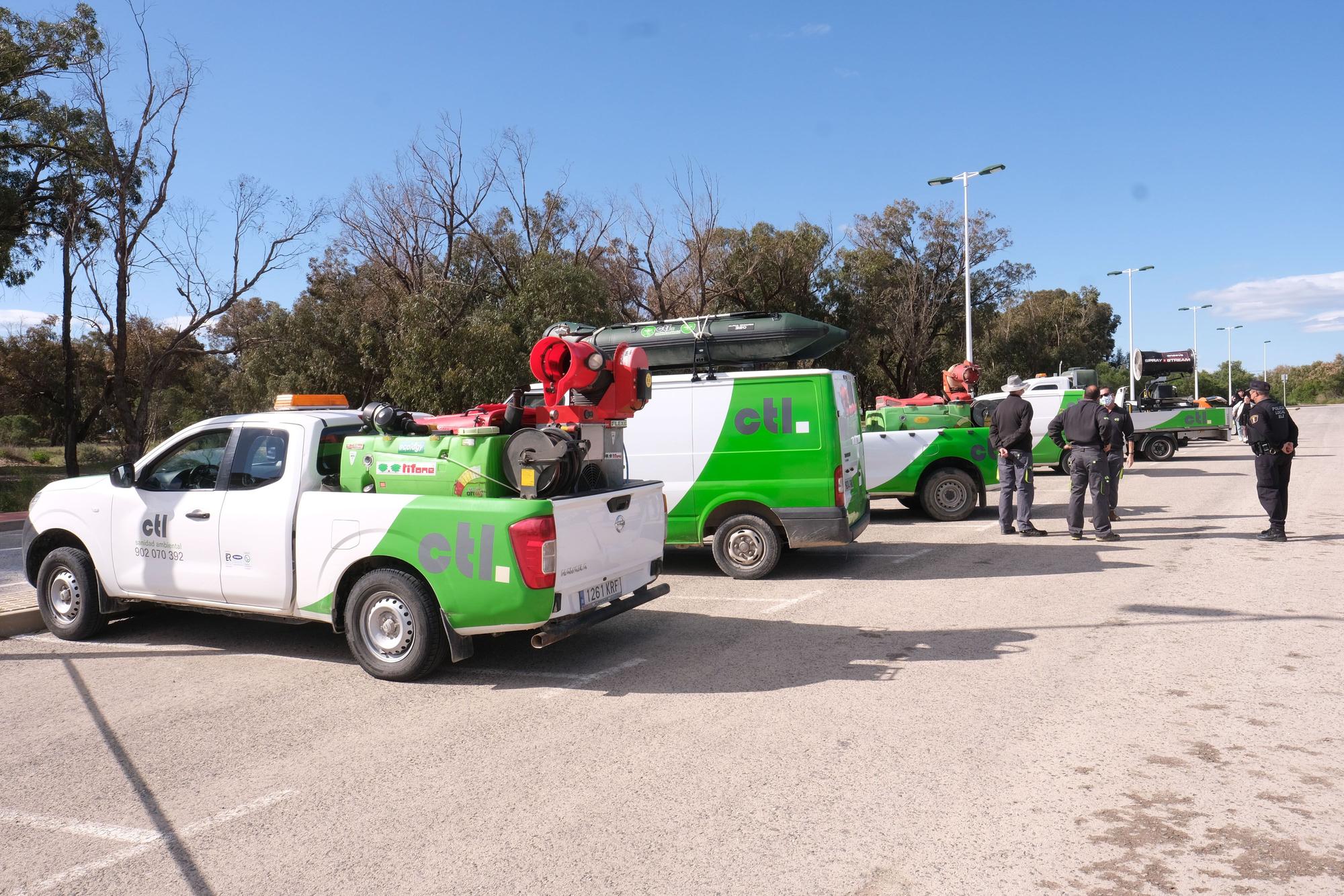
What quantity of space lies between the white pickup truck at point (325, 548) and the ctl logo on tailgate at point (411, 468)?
0.07 feet

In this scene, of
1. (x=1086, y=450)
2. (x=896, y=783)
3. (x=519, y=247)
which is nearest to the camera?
(x=896, y=783)

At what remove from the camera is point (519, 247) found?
35.5 m

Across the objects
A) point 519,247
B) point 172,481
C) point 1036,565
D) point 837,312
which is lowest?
point 1036,565

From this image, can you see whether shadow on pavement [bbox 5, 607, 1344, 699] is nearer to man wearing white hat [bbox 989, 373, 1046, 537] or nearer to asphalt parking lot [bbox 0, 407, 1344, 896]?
asphalt parking lot [bbox 0, 407, 1344, 896]

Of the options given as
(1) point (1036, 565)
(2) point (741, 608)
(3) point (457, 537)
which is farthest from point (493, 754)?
(1) point (1036, 565)

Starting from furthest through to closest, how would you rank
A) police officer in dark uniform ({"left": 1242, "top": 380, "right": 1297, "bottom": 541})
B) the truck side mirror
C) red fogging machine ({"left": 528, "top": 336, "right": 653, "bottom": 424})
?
police officer in dark uniform ({"left": 1242, "top": 380, "right": 1297, "bottom": 541}) < the truck side mirror < red fogging machine ({"left": 528, "top": 336, "right": 653, "bottom": 424})

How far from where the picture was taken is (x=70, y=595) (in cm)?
737

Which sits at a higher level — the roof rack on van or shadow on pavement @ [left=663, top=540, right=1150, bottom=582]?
the roof rack on van

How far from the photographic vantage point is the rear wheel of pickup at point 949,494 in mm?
13875

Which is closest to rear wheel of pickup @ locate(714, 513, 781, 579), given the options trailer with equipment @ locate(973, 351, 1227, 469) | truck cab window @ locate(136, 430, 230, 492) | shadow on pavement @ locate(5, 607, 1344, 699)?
shadow on pavement @ locate(5, 607, 1344, 699)

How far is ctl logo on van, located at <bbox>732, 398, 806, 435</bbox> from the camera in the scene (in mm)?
9312

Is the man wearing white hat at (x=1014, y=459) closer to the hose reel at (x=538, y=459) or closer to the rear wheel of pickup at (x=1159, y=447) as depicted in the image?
the hose reel at (x=538, y=459)

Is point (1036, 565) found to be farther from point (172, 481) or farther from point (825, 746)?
point (172, 481)

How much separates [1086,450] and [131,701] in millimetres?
10404
